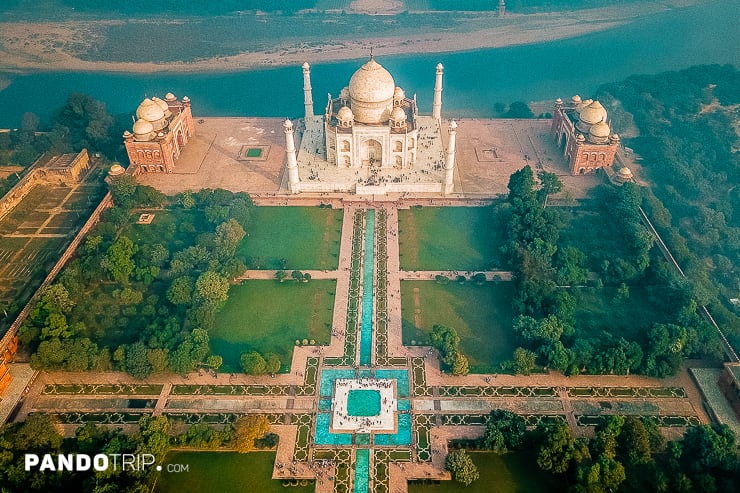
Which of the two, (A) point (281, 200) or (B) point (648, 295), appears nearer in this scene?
(B) point (648, 295)

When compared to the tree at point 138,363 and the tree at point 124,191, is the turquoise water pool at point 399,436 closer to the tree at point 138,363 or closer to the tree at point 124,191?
the tree at point 138,363

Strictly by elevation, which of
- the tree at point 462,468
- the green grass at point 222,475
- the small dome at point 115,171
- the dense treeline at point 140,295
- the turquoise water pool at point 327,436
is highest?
the small dome at point 115,171

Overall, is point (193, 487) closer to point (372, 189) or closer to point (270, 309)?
point (270, 309)

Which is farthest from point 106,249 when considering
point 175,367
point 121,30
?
point 121,30

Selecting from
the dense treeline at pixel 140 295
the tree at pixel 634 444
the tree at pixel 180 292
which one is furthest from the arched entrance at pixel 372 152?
the tree at pixel 634 444

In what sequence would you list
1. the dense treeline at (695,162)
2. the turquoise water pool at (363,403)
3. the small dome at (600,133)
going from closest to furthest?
the turquoise water pool at (363,403), the dense treeline at (695,162), the small dome at (600,133)

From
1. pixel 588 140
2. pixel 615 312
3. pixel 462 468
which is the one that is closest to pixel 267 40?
pixel 588 140

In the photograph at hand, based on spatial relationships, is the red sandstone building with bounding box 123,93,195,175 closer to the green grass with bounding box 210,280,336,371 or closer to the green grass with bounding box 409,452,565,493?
the green grass with bounding box 210,280,336,371

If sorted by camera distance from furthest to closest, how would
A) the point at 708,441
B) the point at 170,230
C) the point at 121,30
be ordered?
the point at 121,30, the point at 170,230, the point at 708,441
